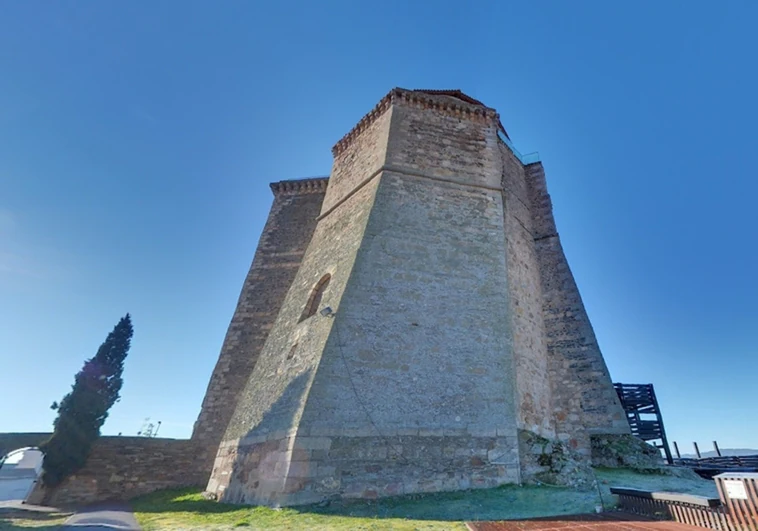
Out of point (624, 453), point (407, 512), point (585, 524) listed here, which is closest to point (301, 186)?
point (407, 512)

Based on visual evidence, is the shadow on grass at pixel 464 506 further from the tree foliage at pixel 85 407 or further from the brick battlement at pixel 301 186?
the brick battlement at pixel 301 186

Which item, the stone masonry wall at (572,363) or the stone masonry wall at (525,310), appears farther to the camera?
the stone masonry wall at (572,363)

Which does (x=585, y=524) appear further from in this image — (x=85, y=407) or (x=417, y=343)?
(x=85, y=407)

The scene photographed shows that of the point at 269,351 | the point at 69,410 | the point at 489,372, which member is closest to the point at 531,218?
the point at 489,372

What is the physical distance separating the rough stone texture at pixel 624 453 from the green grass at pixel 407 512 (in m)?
1.65

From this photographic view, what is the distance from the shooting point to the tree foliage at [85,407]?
1085cm

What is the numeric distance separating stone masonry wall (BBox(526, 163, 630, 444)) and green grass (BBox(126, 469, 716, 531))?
2.35 metres

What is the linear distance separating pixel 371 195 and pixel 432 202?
140 centimetres

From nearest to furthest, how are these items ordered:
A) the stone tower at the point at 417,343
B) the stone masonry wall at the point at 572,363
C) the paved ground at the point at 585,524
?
the paved ground at the point at 585,524 < the stone tower at the point at 417,343 < the stone masonry wall at the point at 572,363

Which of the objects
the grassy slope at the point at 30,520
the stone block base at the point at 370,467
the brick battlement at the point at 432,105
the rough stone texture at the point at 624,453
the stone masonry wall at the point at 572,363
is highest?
the brick battlement at the point at 432,105

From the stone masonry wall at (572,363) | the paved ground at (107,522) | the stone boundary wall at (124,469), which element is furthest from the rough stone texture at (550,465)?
the stone boundary wall at (124,469)

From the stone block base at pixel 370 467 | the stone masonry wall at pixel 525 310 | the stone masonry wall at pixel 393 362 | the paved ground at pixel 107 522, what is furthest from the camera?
the stone masonry wall at pixel 525 310

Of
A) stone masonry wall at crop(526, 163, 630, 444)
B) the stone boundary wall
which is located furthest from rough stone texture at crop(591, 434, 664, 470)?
the stone boundary wall

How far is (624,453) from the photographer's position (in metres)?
9.05
